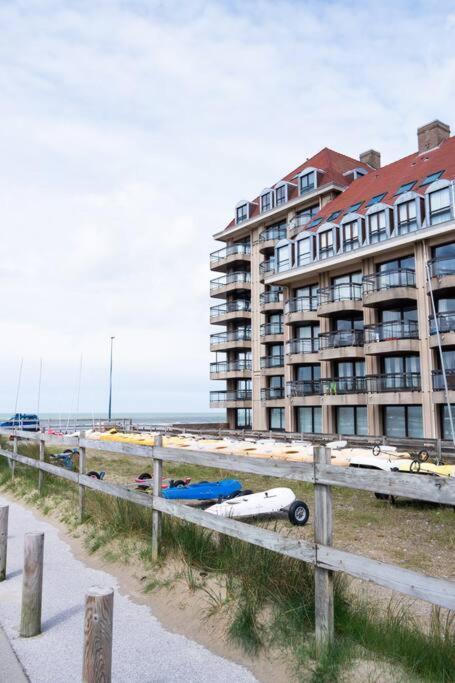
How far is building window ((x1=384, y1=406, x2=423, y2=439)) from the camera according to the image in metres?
29.9

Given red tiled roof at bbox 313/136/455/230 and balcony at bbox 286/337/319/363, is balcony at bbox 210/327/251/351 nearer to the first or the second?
balcony at bbox 286/337/319/363

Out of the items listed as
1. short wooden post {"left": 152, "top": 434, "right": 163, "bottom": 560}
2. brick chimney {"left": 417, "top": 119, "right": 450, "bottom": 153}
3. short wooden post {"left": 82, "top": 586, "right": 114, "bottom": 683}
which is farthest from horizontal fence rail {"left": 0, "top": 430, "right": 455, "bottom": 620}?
brick chimney {"left": 417, "top": 119, "right": 450, "bottom": 153}

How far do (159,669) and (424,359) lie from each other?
27.1 metres

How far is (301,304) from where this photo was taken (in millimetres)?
37094

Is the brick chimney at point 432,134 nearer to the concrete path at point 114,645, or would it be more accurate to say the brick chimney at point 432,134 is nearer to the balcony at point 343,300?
the balcony at point 343,300

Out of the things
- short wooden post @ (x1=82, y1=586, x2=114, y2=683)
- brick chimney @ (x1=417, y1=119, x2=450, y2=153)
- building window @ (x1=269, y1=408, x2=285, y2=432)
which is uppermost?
brick chimney @ (x1=417, y1=119, x2=450, y2=153)

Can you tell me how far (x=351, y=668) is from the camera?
12.7 feet

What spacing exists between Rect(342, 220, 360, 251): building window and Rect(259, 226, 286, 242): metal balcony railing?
9.08 metres

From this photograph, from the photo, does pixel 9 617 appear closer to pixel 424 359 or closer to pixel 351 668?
pixel 351 668

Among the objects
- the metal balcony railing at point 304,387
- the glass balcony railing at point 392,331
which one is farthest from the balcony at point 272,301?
the glass balcony railing at point 392,331

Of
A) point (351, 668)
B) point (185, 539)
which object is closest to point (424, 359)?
point (185, 539)

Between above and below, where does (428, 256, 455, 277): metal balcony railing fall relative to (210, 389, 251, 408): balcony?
above

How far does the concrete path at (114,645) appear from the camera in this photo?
4.23 meters

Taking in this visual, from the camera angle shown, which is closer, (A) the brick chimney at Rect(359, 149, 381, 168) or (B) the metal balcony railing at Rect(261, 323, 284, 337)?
(B) the metal balcony railing at Rect(261, 323, 284, 337)
